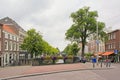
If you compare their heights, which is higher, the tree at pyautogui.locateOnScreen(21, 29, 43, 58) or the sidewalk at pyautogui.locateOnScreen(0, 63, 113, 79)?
the tree at pyautogui.locateOnScreen(21, 29, 43, 58)

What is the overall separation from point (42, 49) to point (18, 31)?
38.7ft

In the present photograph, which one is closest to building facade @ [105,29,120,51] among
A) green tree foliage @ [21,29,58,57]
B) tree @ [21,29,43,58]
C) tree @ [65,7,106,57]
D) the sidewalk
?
tree @ [65,7,106,57]

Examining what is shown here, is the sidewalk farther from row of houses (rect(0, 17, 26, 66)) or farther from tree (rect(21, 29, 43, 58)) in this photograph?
tree (rect(21, 29, 43, 58))

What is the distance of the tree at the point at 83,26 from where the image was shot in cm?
7506

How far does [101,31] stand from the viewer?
76.3m

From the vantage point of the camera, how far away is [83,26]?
75188 millimetres

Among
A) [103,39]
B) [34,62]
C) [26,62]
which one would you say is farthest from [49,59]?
[103,39]

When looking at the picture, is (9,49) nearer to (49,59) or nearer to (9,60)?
(9,60)

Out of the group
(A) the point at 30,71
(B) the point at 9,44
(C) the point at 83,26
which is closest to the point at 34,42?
(B) the point at 9,44

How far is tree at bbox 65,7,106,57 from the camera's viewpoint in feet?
246

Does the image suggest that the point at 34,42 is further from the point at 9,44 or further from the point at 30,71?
the point at 30,71

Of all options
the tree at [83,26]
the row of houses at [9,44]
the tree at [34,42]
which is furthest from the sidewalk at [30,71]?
the tree at [83,26]

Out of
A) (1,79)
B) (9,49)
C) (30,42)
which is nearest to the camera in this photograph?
(1,79)

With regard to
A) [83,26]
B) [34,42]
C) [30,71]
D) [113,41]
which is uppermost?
[83,26]
